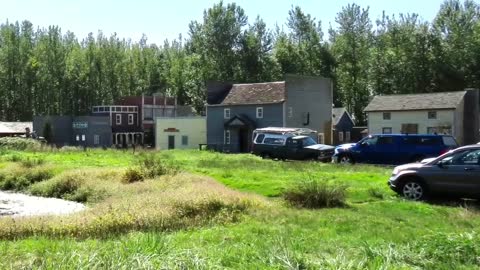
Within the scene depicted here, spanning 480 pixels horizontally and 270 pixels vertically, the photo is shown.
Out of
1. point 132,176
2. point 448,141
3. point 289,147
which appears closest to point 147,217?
point 132,176

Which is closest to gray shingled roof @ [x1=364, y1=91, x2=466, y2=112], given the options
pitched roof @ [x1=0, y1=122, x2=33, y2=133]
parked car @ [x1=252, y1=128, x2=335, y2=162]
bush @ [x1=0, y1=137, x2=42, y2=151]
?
parked car @ [x1=252, y1=128, x2=335, y2=162]

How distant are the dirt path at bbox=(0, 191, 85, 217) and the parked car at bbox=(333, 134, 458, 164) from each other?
53.6 ft

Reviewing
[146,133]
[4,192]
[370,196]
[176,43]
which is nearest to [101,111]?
[146,133]

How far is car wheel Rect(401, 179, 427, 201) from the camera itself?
54.1ft

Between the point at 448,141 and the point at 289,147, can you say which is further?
the point at 289,147

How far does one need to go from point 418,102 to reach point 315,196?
44.2 meters

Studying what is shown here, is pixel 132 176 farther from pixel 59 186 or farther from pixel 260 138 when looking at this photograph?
pixel 260 138

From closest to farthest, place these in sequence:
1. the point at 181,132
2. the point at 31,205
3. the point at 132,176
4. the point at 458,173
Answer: the point at 458,173, the point at 31,205, the point at 132,176, the point at 181,132

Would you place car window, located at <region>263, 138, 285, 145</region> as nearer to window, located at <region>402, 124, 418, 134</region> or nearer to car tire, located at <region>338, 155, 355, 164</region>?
car tire, located at <region>338, 155, 355, 164</region>

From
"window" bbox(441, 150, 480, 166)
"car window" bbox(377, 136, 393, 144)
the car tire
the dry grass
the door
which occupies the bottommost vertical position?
the dry grass

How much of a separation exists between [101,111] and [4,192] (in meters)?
56.1

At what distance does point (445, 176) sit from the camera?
16000 mm

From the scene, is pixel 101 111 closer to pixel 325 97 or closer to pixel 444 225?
pixel 325 97

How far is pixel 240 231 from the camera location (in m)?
11.2
